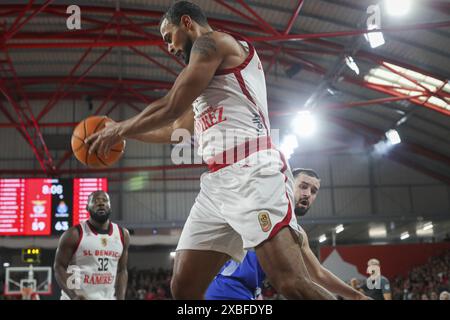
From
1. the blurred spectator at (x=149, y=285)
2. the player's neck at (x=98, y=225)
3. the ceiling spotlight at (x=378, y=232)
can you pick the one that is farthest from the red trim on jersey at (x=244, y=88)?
the ceiling spotlight at (x=378, y=232)

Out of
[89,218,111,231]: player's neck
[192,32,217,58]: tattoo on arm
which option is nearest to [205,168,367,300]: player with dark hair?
[192,32,217,58]: tattoo on arm

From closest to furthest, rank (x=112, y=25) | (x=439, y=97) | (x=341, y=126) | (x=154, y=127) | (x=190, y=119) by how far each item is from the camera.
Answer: (x=154, y=127) → (x=190, y=119) → (x=112, y=25) → (x=439, y=97) → (x=341, y=126)

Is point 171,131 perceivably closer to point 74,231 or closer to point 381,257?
point 74,231

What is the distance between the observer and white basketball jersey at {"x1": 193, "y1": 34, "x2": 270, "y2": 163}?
12.6 feet

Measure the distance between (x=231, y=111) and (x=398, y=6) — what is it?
462 inches

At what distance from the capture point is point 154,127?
3764mm

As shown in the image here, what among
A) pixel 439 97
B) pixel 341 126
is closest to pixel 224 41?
pixel 439 97

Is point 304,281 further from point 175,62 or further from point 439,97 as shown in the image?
point 175,62

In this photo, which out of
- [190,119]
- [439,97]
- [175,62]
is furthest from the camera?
[175,62]

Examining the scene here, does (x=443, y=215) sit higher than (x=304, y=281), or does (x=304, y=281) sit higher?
(x=443, y=215)

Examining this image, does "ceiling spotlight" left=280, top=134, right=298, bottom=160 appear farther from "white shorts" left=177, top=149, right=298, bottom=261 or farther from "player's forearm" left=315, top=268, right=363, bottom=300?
"white shorts" left=177, top=149, right=298, bottom=261

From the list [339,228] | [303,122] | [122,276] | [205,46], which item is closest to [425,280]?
[339,228]

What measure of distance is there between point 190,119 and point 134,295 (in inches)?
962

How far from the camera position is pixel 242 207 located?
3.62 metres
